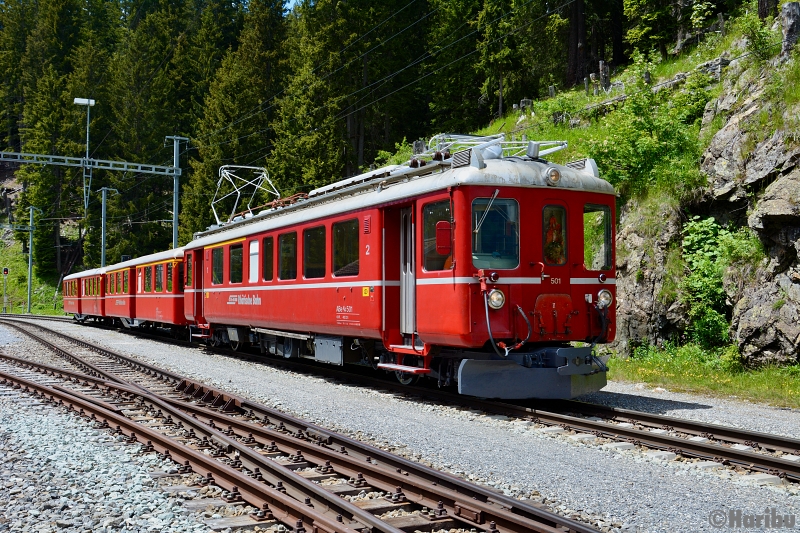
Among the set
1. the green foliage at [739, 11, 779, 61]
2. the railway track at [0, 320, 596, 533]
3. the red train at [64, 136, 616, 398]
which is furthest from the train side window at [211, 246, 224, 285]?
the green foliage at [739, 11, 779, 61]

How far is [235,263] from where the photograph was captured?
17719 mm

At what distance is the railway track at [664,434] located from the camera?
6906 millimetres

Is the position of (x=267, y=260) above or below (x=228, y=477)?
above

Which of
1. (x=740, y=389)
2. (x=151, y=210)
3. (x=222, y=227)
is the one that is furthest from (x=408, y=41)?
(x=740, y=389)

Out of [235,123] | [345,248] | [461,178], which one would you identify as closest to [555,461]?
[461,178]

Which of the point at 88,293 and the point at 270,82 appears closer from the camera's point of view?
the point at 88,293

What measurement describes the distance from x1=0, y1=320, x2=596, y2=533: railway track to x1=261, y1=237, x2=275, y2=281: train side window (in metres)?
4.26

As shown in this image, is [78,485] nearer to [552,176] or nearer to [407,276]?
[407,276]

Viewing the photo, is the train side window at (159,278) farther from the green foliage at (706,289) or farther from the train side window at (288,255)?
the green foliage at (706,289)

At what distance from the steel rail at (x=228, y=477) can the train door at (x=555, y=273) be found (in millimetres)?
4779

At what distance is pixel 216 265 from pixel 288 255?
503cm

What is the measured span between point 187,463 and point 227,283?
451 inches

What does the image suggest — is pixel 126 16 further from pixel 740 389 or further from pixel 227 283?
pixel 740 389

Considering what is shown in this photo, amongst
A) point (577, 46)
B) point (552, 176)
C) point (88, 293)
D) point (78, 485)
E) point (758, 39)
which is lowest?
point (78, 485)
